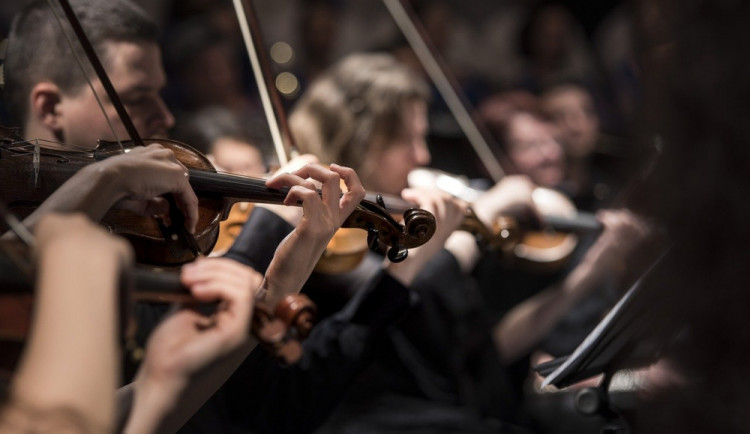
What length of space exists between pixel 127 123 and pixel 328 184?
23 centimetres

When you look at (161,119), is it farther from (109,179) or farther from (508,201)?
(508,201)

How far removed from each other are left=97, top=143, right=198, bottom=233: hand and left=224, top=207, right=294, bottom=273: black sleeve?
135 mm

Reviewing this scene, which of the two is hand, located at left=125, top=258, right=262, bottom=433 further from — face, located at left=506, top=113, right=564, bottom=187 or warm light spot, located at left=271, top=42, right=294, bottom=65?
warm light spot, located at left=271, top=42, right=294, bottom=65

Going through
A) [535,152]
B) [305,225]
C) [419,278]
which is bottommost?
[535,152]

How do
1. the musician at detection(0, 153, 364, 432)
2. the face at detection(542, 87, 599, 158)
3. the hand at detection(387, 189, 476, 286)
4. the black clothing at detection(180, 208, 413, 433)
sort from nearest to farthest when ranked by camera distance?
the musician at detection(0, 153, 364, 432) → the black clothing at detection(180, 208, 413, 433) → the hand at detection(387, 189, 476, 286) → the face at detection(542, 87, 599, 158)

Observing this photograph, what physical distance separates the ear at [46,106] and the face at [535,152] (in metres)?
1.86

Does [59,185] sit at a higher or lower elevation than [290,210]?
higher

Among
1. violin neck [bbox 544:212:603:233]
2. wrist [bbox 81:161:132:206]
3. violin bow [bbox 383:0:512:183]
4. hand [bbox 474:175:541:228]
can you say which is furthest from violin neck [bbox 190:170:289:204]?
violin bow [bbox 383:0:512:183]

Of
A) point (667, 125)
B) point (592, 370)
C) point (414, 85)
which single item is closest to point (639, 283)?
point (592, 370)

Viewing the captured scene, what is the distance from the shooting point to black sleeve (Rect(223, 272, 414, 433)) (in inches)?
52.9

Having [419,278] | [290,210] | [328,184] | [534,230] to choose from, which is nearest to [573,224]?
[534,230]

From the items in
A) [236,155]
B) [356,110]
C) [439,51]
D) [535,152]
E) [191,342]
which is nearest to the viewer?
[191,342]

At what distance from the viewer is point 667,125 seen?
40.1 inches

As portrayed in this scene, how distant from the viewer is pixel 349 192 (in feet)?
3.50
